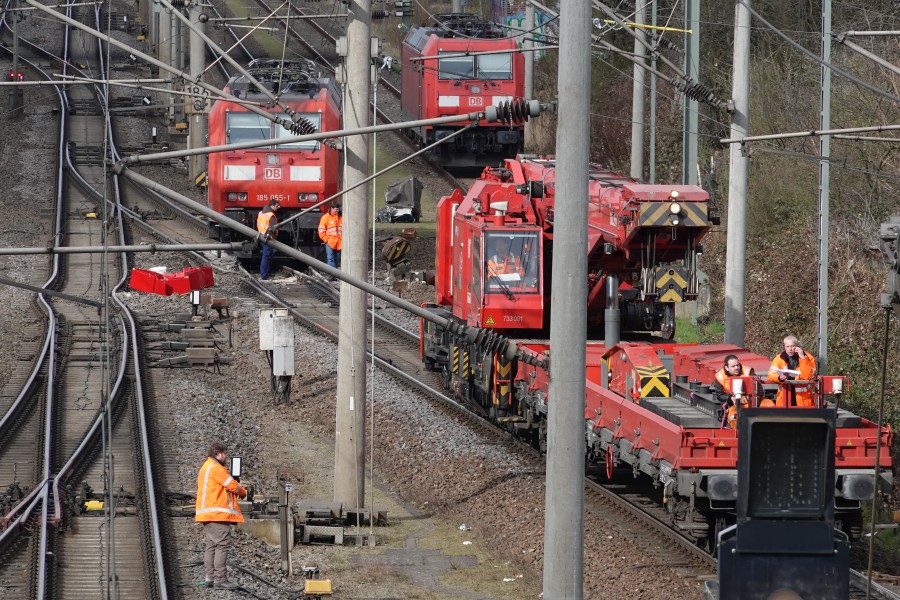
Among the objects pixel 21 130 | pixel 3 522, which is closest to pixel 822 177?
pixel 3 522

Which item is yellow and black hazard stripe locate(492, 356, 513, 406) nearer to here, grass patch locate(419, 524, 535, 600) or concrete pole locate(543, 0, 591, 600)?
grass patch locate(419, 524, 535, 600)

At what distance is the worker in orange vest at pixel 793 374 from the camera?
47.4 feet

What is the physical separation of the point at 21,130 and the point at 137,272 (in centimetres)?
2100

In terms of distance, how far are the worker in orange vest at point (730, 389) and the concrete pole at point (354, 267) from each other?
12.3 ft

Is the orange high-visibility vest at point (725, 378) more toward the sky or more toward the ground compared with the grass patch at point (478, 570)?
more toward the sky

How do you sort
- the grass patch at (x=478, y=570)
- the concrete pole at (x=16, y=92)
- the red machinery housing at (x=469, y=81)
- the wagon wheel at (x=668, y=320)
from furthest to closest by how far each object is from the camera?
the concrete pole at (x=16, y=92)
the red machinery housing at (x=469, y=81)
the wagon wheel at (x=668, y=320)
the grass patch at (x=478, y=570)

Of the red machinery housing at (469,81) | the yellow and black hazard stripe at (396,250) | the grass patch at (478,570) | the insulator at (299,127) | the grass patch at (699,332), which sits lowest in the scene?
the grass patch at (478,570)

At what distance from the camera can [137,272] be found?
27.8 m

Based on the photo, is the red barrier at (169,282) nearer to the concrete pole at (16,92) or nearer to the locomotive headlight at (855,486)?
the locomotive headlight at (855,486)

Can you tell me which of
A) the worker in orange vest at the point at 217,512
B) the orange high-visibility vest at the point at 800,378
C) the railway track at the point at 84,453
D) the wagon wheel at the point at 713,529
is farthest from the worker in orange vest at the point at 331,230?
the wagon wheel at the point at 713,529

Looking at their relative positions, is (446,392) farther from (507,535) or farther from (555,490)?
(555,490)

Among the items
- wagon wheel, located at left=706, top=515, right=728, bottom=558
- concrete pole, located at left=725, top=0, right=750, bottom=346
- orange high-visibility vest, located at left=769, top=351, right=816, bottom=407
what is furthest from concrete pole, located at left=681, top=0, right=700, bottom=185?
wagon wheel, located at left=706, top=515, right=728, bottom=558

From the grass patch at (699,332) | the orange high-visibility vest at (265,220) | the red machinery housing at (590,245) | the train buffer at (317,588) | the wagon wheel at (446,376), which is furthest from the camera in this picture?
the orange high-visibility vest at (265,220)

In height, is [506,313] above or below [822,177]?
below
